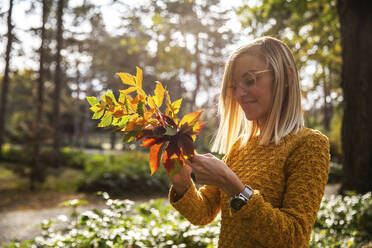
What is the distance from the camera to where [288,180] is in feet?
4.18

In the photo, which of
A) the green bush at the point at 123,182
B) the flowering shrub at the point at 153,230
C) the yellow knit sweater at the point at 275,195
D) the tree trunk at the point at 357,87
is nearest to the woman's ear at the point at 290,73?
the yellow knit sweater at the point at 275,195

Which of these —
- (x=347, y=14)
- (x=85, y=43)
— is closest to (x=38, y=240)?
(x=347, y=14)

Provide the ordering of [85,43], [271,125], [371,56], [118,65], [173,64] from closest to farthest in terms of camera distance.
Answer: [271,125] < [371,56] < [173,64] < [85,43] < [118,65]

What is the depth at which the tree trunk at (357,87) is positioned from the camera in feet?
16.6

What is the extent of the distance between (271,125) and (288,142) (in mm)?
113

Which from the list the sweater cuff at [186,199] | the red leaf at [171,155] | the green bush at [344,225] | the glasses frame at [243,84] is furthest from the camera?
the green bush at [344,225]

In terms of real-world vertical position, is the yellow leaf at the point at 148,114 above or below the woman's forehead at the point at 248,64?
below

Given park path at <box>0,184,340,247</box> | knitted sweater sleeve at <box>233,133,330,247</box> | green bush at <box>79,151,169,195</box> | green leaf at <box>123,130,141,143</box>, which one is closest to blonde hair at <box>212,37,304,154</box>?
knitted sweater sleeve at <box>233,133,330,247</box>

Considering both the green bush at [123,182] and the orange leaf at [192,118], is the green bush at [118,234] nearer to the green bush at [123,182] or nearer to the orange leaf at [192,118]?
the orange leaf at [192,118]

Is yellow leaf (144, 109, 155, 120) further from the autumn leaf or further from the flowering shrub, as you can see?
the flowering shrub

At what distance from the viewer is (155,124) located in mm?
949

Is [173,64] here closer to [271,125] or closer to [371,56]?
[371,56]

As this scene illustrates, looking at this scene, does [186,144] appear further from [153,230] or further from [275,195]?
[153,230]

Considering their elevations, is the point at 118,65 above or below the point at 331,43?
above
